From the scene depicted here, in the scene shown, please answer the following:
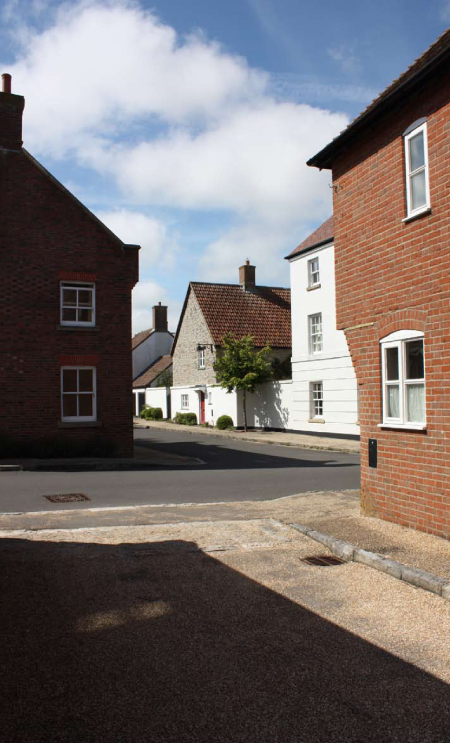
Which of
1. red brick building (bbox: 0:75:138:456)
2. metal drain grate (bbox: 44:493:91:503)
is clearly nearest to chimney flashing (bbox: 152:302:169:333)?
red brick building (bbox: 0:75:138:456)

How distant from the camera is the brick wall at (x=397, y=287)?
329 inches

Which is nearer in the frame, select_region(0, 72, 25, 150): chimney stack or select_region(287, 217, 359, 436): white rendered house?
select_region(0, 72, 25, 150): chimney stack

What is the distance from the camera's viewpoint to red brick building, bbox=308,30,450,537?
840cm

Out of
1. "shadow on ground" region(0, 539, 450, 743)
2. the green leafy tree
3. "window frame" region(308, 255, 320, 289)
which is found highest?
"window frame" region(308, 255, 320, 289)

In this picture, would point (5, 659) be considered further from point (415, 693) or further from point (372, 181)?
point (372, 181)

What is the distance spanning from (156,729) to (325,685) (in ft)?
3.94

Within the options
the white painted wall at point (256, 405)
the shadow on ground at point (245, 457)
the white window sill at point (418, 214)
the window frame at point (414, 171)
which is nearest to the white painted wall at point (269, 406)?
the white painted wall at point (256, 405)

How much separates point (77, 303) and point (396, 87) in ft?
45.9

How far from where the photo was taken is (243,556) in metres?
7.75

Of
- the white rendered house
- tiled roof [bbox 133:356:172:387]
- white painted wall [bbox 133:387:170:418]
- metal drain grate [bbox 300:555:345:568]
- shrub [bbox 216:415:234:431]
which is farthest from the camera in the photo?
tiled roof [bbox 133:356:172:387]

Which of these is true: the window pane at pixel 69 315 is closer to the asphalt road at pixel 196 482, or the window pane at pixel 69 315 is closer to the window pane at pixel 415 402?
the asphalt road at pixel 196 482

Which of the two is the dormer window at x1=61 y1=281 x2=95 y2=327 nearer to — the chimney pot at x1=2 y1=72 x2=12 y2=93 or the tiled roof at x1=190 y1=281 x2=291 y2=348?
the chimney pot at x1=2 y1=72 x2=12 y2=93

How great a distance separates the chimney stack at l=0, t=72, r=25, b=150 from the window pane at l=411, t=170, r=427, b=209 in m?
15.2

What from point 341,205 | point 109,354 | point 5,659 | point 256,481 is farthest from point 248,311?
point 5,659
